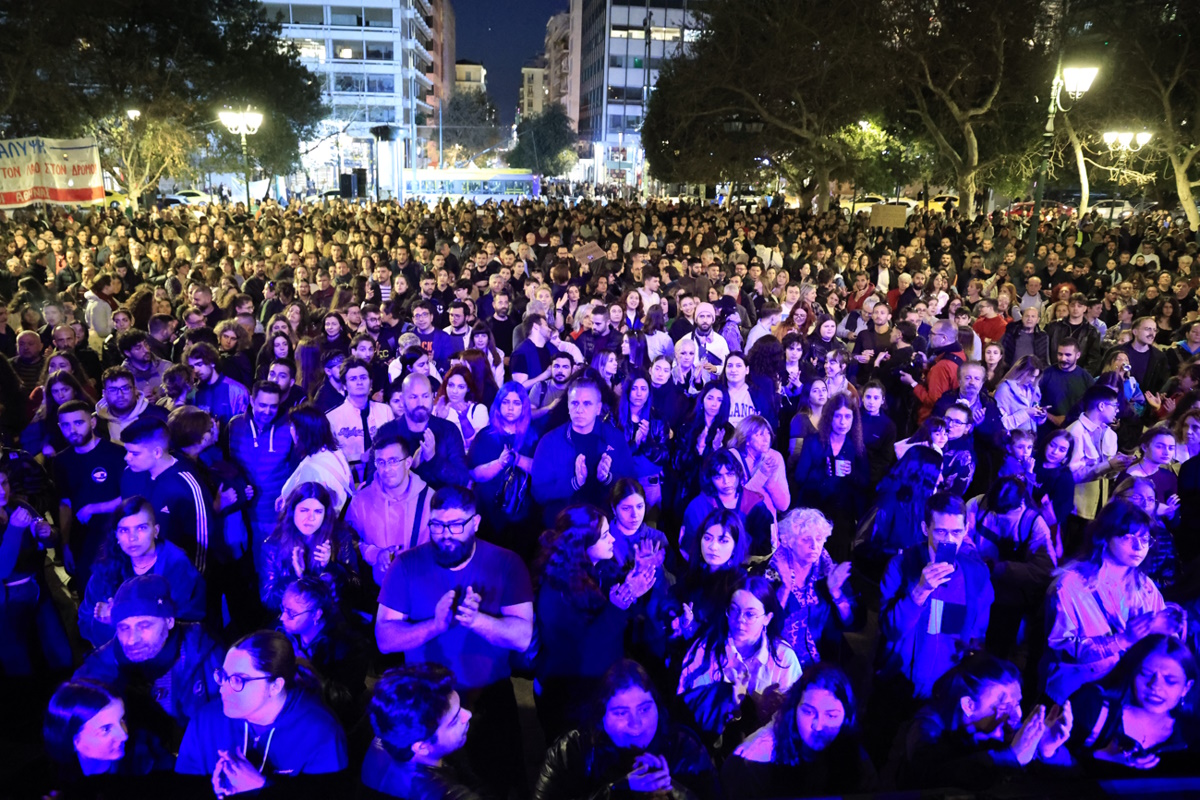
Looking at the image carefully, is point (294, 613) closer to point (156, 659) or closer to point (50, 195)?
point (156, 659)

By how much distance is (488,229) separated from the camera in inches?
821

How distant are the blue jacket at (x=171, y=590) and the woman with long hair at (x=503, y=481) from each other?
169cm

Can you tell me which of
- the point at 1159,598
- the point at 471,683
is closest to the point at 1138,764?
the point at 1159,598

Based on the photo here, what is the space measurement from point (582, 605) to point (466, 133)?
111 m

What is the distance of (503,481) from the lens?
516 cm

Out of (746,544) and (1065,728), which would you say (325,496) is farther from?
(1065,728)

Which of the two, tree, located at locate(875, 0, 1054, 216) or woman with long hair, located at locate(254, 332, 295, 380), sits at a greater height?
tree, located at locate(875, 0, 1054, 216)

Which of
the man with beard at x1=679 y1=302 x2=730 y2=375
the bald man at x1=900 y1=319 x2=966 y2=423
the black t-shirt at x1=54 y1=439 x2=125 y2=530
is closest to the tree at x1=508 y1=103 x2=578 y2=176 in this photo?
the man with beard at x1=679 y1=302 x2=730 y2=375

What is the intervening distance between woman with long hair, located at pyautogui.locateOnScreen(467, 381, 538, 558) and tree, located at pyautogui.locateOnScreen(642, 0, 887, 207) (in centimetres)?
2118

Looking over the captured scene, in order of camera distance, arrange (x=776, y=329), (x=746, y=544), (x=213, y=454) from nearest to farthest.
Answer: (x=746, y=544), (x=213, y=454), (x=776, y=329)

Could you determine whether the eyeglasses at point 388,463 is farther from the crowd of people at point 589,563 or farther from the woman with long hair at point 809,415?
the woman with long hair at point 809,415

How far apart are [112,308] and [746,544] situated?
9.39 m

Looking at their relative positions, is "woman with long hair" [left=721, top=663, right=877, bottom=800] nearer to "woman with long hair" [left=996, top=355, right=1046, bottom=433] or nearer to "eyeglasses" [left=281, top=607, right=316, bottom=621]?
"eyeglasses" [left=281, top=607, right=316, bottom=621]

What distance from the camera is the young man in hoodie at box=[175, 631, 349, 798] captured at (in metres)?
2.70
